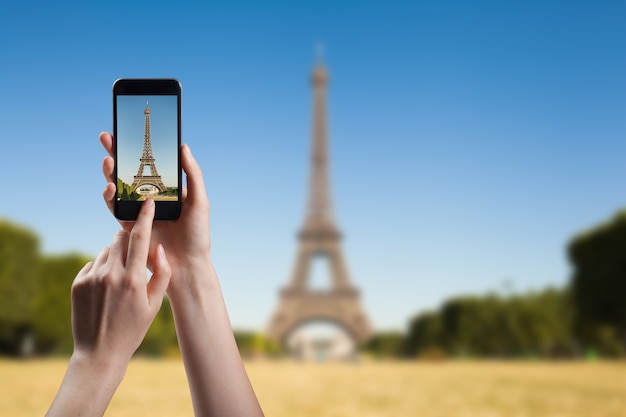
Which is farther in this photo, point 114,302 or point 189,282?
point 189,282

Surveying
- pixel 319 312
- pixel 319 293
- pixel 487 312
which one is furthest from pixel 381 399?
pixel 487 312

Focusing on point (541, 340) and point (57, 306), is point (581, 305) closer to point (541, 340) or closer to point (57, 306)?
point (541, 340)

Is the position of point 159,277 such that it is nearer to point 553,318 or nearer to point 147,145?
point 147,145

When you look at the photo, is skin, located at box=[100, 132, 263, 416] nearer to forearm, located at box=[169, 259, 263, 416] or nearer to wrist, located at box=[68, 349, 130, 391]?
forearm, located at box=[169, 259, 263, 416]

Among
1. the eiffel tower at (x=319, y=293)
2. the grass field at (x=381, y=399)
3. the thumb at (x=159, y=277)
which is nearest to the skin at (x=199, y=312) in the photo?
the thumb at (x=159, y=277)

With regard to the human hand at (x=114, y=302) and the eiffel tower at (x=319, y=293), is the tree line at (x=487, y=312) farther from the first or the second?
the human hand at (x=114, y=302)

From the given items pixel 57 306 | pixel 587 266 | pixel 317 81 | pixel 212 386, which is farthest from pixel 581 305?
pixel 212 386

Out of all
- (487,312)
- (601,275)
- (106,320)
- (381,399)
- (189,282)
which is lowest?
A: (381,399)
